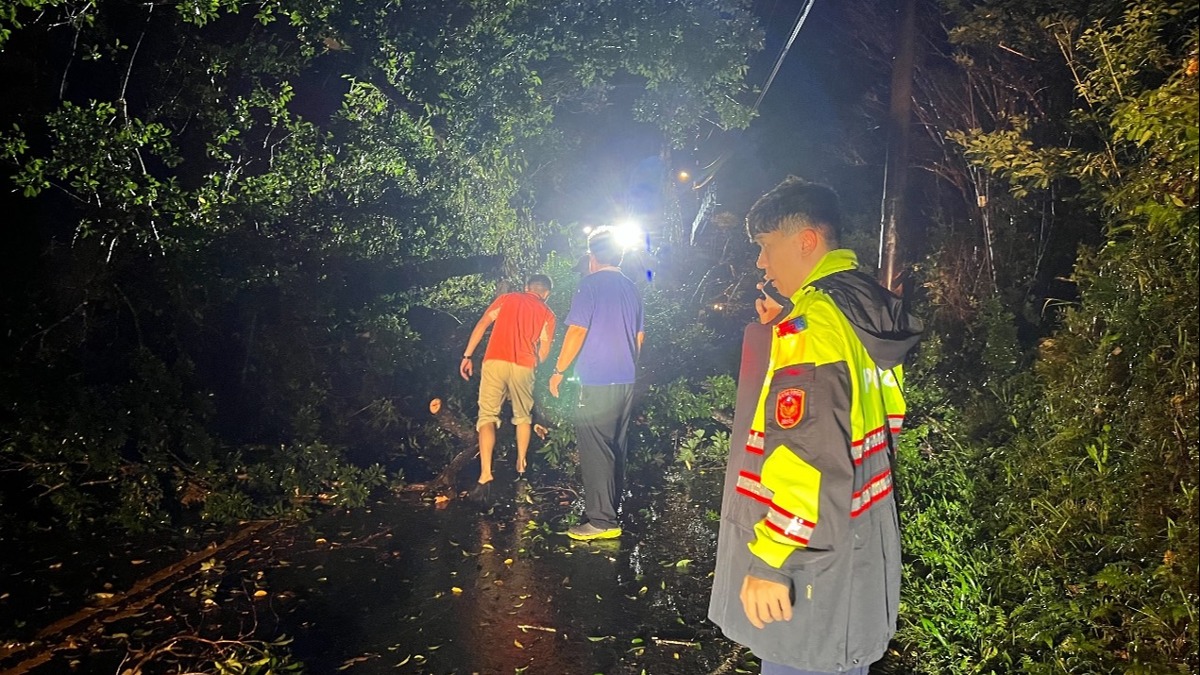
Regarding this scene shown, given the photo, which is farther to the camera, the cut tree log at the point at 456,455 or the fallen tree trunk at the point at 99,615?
the cut tree log at the point at 456,455

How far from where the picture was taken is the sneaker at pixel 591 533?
5816mm

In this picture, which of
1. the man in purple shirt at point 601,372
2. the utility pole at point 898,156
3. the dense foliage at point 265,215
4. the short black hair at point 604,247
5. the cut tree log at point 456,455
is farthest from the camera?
the utility pole at point 898,156

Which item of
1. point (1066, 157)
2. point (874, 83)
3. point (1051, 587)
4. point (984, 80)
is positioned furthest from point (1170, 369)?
point (874, 83)

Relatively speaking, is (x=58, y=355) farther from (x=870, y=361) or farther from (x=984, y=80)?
(x=984, y=80)

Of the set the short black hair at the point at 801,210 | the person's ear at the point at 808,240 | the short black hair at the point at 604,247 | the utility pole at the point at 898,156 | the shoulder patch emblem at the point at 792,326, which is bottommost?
the shoulder patch emblem at the point at 792,326

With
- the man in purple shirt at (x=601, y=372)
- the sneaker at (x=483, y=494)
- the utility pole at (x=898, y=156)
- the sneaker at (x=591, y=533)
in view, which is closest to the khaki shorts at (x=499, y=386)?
the sneaker at (x=483, y=494)

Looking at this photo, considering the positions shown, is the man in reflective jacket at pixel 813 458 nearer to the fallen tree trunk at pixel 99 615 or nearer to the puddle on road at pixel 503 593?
the puddle on road at pixel 503 593

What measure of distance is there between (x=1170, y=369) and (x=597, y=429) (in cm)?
368

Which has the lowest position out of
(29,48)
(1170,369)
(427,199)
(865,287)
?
(1170,369)

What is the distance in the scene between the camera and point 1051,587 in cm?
333

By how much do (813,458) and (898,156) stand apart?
9.43 m

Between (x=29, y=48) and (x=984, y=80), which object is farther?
(x=984, y=80)

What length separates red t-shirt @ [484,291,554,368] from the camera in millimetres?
6828

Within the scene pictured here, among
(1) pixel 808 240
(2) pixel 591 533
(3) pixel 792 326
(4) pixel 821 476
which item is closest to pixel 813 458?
(4) pixel 821 476
